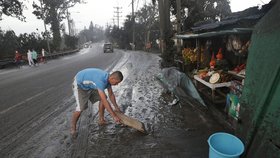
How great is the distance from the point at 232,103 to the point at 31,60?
64.7 feet

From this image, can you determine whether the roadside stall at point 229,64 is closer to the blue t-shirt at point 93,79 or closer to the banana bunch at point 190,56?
the banana bunch at point 190,56

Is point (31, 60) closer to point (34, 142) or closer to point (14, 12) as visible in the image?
point (14, 12)

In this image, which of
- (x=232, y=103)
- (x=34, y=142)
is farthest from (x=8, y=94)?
(x=232, y=103)

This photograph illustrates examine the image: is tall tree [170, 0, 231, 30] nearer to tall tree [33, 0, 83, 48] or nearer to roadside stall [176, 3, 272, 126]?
roadside stall [176, 3, 272, 126]

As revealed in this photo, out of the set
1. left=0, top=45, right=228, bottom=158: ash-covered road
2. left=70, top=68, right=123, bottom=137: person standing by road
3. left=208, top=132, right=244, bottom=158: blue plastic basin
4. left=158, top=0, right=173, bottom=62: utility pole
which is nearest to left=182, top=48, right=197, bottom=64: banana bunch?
left=158, top=0, right=173, bottom=62: utility pole

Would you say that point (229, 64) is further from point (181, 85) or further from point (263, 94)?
point (263, 94)

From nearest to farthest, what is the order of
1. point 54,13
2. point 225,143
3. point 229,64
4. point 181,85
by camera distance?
1. point 225,143
2. point 229,64
3. point 181,85
4. point 54,13

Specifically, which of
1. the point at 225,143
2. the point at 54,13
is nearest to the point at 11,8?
the point at 54,13

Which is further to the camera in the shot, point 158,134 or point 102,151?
point 158,134

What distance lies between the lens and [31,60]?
20.4 metres

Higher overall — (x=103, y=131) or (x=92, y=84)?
(x=92, y=84)

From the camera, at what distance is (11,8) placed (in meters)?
24.7

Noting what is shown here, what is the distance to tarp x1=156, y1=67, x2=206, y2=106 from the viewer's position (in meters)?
6.77

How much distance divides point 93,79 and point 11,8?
25693 mm
